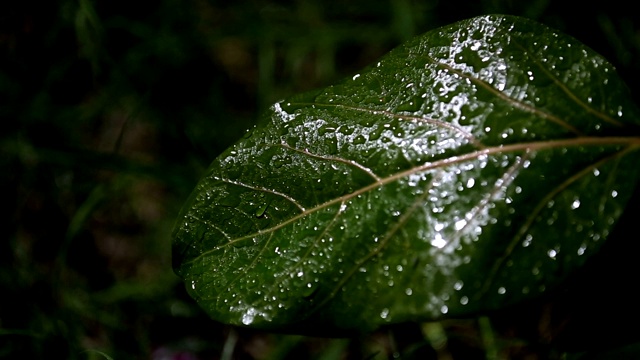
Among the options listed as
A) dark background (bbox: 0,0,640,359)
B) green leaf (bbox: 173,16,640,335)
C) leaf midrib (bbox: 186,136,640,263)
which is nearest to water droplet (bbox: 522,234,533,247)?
green leaf (bbox: 173,16,640,335)

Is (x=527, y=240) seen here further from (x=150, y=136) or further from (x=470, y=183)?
(x=150, y=136)

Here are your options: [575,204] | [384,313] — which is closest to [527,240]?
[575,204]

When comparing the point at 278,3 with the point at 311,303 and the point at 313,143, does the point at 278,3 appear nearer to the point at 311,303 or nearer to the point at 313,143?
the point at 313,143

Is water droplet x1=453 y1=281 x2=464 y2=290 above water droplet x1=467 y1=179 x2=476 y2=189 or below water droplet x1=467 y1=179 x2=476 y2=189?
below

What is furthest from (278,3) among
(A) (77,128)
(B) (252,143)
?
(B) (252,143)

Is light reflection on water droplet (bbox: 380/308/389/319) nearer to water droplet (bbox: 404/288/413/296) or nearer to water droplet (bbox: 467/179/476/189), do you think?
water droplet (bbox: 404/288/413/296)

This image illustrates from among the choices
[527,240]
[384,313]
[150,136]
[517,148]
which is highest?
[150,136]

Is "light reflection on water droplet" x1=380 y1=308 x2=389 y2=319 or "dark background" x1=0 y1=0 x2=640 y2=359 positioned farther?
"dark background" x1=0 y1=0 x2=640 y2=359

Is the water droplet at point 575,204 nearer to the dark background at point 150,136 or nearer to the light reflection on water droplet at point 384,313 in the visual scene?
the light reflection on water droplet at point 384,313
